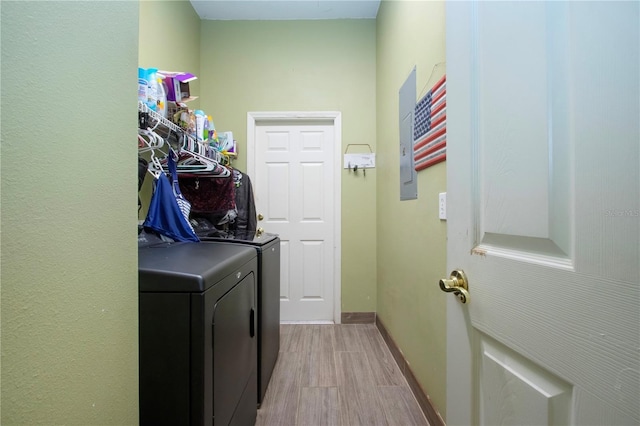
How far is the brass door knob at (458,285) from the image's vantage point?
611 mm

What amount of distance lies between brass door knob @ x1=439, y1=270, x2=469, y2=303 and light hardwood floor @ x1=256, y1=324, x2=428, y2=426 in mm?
1092

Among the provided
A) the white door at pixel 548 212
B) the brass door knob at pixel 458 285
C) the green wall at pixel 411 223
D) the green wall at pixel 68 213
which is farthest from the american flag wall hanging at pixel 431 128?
the green wall at pixel 68 213

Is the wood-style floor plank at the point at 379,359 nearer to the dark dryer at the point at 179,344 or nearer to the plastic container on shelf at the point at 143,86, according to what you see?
the dark dryer at the point at 179,344

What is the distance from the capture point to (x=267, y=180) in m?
2.54

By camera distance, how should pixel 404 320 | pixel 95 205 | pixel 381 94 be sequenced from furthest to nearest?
pixel 381 94
pixel 404 320
pixel 95 205

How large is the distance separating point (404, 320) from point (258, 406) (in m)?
1.01

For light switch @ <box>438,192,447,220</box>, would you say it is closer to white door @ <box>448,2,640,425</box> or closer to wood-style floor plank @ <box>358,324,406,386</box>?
white door @ <box>448,2,640,425</box>

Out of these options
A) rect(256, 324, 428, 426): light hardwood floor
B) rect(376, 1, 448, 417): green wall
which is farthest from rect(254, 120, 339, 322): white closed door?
rect(256, 324, 428, 426): light hardwood floor

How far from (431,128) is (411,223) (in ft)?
1.88

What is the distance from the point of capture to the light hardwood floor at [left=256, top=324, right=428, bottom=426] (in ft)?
4.28

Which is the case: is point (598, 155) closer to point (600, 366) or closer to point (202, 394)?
point (600, 366)

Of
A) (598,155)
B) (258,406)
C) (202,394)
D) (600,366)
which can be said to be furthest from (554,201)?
(258,406)

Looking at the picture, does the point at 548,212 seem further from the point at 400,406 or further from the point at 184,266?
the point at 400,406

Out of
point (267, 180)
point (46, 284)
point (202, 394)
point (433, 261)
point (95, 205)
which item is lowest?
point (202, 394)
